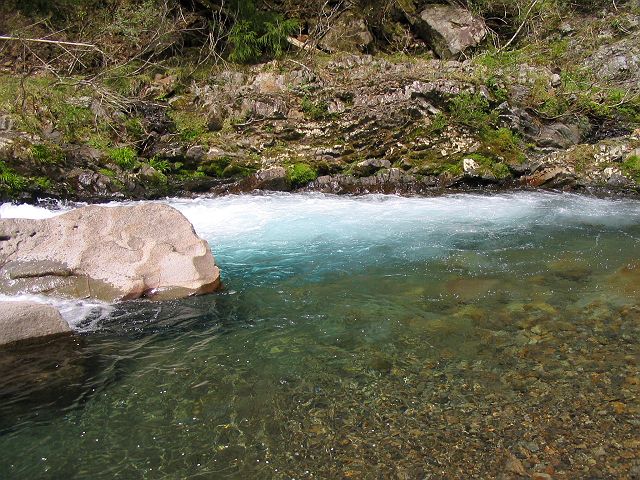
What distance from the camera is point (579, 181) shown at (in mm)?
10000

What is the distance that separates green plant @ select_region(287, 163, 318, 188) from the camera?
1024 cm

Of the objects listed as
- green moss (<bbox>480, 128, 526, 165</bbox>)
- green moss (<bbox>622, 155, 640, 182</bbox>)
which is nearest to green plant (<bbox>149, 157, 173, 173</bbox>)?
green moss (<bbox>480, 128, 526, 165</bbox>)

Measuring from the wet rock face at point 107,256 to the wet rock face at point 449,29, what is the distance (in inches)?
399

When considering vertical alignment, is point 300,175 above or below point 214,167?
below

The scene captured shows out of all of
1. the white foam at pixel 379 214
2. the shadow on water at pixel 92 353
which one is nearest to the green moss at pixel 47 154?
the white foam at pixel 379 214

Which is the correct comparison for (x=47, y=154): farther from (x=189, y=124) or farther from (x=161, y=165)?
(x=189, y=124)

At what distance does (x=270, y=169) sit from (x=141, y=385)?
22.8 ft

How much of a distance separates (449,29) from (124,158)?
888 centimetres

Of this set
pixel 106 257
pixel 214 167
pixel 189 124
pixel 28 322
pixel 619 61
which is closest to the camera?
pixel 28 322

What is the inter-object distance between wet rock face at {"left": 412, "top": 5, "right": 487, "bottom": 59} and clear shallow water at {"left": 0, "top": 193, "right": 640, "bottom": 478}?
8377 millimetres

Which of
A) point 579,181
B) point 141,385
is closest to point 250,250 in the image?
point 141,385

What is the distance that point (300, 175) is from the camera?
1027 cm

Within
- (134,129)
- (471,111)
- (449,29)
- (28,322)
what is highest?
(449,29)

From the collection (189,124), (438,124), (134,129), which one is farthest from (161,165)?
(438,124)
